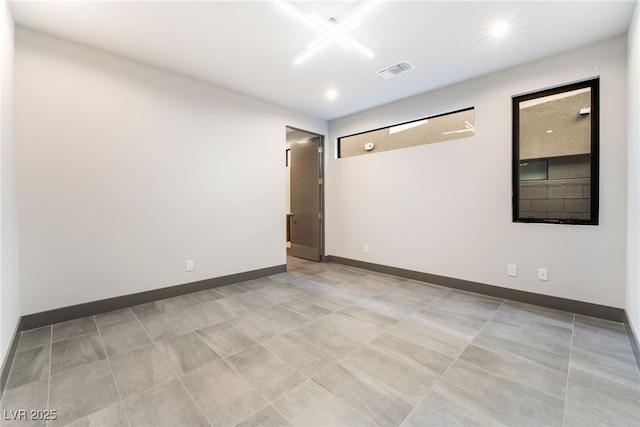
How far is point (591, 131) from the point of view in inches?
106

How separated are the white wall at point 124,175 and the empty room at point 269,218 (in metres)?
0.02

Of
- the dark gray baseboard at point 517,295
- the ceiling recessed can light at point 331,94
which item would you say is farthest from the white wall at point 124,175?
the dark gray baseboard at point 517,295

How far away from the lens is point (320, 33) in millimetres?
2508

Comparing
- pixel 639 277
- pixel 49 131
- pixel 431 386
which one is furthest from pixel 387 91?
pixel 49 131

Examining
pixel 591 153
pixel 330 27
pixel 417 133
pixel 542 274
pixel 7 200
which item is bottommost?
pixel 542 274

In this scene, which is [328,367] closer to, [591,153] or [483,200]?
[483,200]

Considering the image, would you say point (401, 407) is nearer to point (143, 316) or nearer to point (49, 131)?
point (143, 316)

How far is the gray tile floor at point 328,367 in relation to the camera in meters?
1.45

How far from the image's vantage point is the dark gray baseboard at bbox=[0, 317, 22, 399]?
5.40ft

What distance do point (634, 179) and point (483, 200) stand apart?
130 cm

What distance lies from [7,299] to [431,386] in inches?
117

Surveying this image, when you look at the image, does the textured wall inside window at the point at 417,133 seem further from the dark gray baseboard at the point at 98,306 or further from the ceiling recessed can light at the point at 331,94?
the dark gray baseboard at the point at 98,306

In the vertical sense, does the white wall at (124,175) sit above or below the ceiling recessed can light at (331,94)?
below

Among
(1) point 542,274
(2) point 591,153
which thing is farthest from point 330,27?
(1) point 542,274
